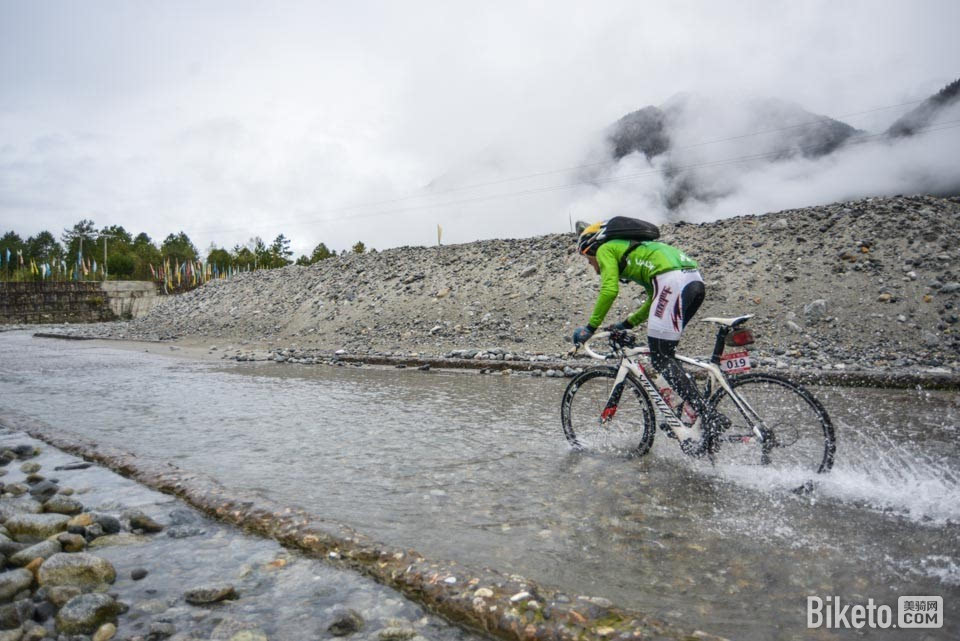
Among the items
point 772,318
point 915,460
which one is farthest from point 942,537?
point 772,318

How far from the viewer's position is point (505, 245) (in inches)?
933

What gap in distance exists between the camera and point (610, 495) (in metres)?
4.37

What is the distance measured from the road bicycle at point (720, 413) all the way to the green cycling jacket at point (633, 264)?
1.35 ft

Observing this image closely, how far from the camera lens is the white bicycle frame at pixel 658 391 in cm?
478

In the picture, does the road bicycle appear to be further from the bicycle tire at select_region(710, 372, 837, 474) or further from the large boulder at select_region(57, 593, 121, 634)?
the large boulder at select_region(57, 593, 121, 634)

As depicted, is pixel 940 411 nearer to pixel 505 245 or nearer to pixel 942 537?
pixel 942 537

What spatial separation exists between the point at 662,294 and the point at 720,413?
3.92 ft

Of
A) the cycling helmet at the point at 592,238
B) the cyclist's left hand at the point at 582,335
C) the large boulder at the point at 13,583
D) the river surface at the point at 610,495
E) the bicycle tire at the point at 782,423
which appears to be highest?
the cycling helmet at the point at 592,238

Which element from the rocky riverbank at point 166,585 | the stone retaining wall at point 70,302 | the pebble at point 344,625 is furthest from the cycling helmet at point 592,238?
the stone retaining wall at point 70,302

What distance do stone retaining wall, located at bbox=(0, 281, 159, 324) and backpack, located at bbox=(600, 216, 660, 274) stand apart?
65.1 m

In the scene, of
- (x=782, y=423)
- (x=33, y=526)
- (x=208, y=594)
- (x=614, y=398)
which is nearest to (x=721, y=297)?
(x=614, y=398)

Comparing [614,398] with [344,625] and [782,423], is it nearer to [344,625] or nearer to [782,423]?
[782,423]

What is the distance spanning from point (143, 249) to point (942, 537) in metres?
131

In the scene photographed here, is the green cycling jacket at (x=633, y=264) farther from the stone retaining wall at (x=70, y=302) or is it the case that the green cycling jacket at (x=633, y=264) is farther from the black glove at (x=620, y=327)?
the stone retaining wall at (x=70, y=302)
